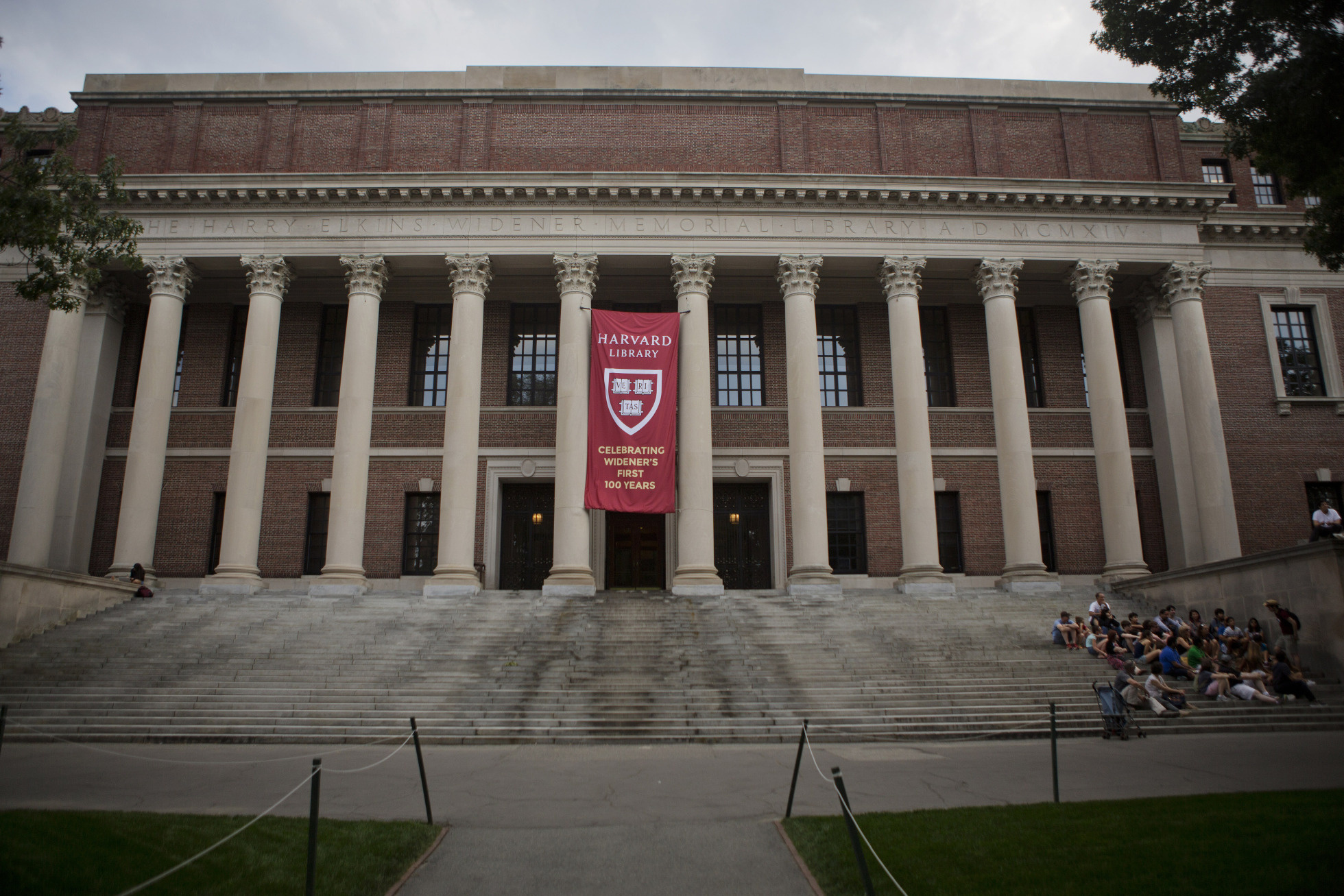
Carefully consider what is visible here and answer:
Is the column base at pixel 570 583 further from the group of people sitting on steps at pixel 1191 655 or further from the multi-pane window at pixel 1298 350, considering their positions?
the multi-pane window at pixel 1298 350

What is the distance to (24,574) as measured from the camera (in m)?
19.0

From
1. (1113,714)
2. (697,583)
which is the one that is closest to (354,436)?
(697,583)

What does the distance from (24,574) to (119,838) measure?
1597 centimetres

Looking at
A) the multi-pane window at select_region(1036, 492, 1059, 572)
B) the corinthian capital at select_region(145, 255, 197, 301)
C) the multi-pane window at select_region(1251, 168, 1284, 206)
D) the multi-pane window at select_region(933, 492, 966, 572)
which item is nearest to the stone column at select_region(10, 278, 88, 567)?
the corinthian capital at select_region(145, 255, 197, 301)

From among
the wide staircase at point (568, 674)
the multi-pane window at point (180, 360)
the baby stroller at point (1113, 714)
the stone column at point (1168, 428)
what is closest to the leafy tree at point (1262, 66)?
the baby stroller at point (1113, 714)

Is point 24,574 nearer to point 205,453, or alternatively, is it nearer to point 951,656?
point 205,453

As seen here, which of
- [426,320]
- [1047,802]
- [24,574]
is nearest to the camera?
[1047,802]

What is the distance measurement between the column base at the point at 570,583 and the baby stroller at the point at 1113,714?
12.2 m

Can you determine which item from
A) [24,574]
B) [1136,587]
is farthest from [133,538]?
[1136,587]

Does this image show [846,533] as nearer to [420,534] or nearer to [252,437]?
[420,534]

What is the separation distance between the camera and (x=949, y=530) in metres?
27.6

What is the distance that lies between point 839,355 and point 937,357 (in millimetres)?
3275

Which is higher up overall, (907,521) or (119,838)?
(907,521)

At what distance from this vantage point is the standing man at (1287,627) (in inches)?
658
